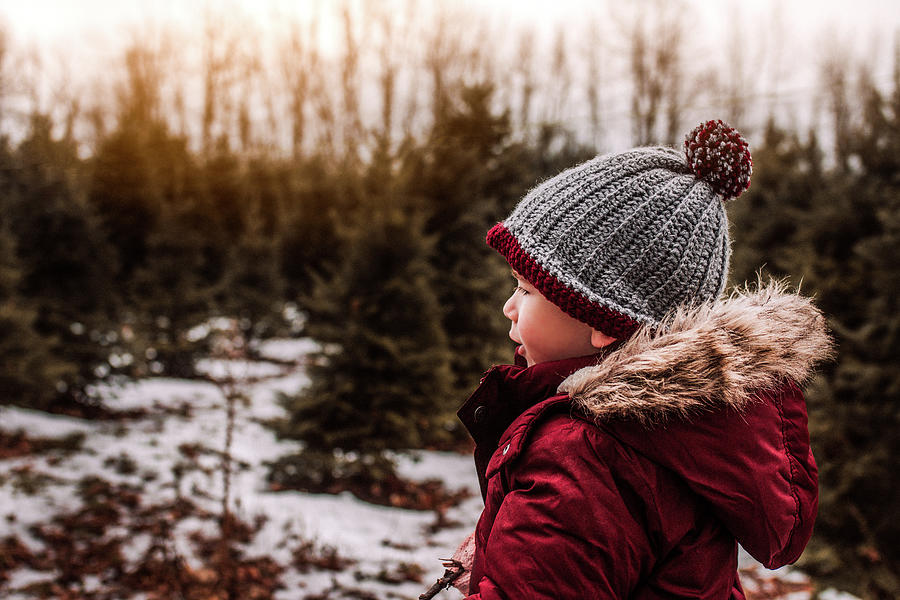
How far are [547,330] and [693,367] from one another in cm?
32

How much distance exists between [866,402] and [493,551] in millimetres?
3930

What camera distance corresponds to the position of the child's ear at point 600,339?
1.32 m

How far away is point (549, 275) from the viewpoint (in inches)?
51.1

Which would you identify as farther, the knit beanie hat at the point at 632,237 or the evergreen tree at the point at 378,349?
the evergreen tree at the point at 378,349

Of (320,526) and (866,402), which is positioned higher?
(866,402)

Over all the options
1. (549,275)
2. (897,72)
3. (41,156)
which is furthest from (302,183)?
(549,275)

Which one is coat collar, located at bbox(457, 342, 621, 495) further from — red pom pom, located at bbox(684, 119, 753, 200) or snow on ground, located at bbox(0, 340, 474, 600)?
snow on ground, located at bbox(0, 340, 474, 600)

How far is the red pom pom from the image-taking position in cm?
136

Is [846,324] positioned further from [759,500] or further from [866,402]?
[759,500]

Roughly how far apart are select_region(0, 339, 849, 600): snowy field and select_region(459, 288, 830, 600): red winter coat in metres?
2.58

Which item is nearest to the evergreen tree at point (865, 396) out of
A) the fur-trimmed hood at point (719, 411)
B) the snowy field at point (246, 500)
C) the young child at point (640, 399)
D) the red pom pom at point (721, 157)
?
the snowy field at point (246, 500)

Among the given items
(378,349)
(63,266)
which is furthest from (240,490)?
(63,266)

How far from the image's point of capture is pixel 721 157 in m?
1.36

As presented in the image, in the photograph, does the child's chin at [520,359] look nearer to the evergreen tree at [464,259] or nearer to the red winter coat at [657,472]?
the red winter coat at [657,472]
